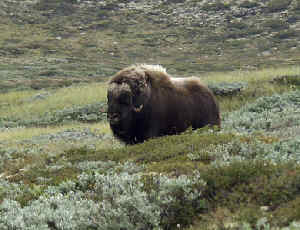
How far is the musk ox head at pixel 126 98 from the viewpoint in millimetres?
8859

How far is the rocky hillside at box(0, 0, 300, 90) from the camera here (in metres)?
44.7

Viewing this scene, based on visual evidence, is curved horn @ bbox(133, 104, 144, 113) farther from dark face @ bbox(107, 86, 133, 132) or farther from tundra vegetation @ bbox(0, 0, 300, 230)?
tundra vegetation @ bbox(0, 0, 300, 230)

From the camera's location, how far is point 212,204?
535 centimetres

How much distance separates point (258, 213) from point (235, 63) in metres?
42.3

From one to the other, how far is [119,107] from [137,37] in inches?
2077

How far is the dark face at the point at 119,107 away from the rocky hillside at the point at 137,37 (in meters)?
27.6

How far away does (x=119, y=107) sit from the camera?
349 inches

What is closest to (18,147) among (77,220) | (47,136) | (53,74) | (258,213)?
(47,136)

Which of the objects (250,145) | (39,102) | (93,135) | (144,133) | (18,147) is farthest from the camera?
(39,102)

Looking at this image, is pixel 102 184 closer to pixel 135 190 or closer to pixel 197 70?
pixel 135 190

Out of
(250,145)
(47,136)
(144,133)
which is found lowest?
(47,136)

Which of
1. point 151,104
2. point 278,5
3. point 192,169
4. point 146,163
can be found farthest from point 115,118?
point 278,5

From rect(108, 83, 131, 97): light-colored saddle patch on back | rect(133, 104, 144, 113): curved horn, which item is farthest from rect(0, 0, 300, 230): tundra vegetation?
rect(108, 83, 131, 97): light-colored saddle patch on back

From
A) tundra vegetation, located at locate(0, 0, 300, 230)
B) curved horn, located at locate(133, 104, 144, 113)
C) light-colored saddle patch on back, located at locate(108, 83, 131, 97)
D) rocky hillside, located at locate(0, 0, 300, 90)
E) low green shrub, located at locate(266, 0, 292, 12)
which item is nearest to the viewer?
tundra vegetation, located at locate(0, 0, 300, 230)
